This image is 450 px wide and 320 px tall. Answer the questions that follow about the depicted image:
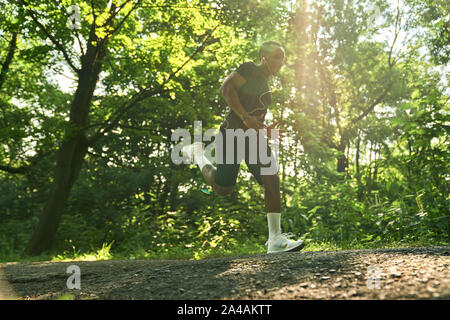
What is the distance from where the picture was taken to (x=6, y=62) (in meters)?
10.8

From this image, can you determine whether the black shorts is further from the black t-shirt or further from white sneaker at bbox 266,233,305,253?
white sneaker at bbox 266,233,305,253

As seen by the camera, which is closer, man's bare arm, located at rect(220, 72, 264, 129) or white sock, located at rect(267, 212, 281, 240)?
man's bare arm, located at rect(220, 72, 264, 129)

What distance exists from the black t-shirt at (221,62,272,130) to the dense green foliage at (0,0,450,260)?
2035 mm

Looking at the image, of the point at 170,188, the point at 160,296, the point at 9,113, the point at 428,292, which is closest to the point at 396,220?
the point at 428,292

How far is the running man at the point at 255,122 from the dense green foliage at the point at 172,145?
4.02ft

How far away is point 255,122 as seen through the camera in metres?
3.90

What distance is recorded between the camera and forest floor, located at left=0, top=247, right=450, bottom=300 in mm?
1935

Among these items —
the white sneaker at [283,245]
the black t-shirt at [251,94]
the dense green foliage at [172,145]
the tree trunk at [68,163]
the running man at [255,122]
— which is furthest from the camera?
the tree trunk at [68,163]

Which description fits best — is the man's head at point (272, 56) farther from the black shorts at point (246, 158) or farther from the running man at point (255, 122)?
the black shorts at point (246, 158)

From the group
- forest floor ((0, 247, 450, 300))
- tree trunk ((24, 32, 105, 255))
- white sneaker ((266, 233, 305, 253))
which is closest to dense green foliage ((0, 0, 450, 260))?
tree trunk ((24, 32, 105, 255))

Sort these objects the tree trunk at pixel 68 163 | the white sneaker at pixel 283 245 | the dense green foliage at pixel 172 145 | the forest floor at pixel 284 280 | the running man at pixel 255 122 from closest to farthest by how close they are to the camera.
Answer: the forest floor at pixel 284 280, the white sneaker at pixel 283 245, the running man at pixel 255 122, the dense green foliage at pixel 172 145, the tree trunk at pixel 68 163

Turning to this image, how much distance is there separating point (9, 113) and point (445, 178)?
12701mm

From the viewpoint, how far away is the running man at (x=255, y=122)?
3.96 m

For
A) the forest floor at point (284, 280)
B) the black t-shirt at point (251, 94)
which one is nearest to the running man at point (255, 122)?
the black t-shirt at point (251, 94)
